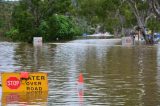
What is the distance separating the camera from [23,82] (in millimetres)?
14891

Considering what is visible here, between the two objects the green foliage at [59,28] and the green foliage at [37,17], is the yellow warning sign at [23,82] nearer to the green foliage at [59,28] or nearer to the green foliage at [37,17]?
the green foliage at [37,17]

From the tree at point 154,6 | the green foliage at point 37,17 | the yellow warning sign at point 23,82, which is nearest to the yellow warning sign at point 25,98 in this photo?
the yellow warning sign at point 23,82

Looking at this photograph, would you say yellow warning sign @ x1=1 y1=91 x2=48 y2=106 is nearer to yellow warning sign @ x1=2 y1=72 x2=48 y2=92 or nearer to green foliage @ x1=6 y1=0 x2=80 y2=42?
yellow warning sign @ x1=2 y1=72 x2=48 y2=92

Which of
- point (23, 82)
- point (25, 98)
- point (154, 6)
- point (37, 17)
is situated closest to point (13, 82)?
point (23, 82)

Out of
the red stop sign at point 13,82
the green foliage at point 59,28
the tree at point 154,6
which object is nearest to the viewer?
the red stop sign at point 13,82

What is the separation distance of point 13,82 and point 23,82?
0.93 feet

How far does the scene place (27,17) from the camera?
69750mm

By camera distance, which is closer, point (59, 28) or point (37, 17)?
point (37, 17)

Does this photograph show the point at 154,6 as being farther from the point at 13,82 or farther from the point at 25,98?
the point at 25,98

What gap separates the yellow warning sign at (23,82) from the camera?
48.6 ft

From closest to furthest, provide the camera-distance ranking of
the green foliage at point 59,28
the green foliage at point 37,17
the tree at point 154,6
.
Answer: the tree at point 154,6 → the green foliage at point 37,17 → the green foliage at point 59,28

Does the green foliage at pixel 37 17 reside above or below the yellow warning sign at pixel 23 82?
above

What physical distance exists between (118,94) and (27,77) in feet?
9.12

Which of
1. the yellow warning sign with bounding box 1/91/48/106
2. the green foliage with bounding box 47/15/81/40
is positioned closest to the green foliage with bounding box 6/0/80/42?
the green foliage with bounding box 47/15/81/40
